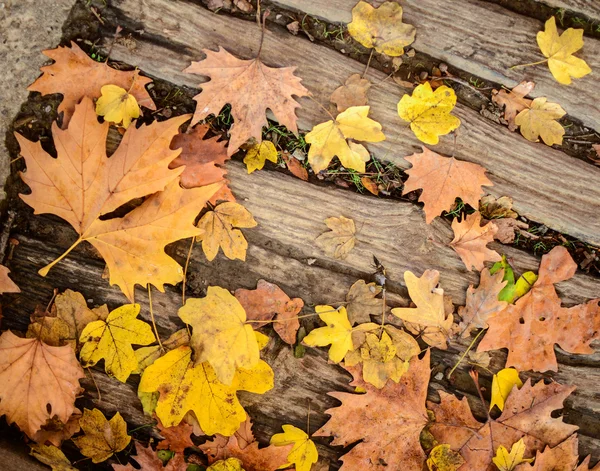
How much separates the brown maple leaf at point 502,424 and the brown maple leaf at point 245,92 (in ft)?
5.20

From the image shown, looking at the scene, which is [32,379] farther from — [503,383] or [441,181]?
[503,383]

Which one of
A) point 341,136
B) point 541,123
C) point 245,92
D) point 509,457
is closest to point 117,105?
point 245,92

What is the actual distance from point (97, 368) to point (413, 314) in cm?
157

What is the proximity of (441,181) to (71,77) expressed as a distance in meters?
1.79

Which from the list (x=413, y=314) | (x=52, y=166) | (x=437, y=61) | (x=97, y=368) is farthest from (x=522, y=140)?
(x=97, y=368)

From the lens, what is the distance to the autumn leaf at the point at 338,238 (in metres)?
2.38

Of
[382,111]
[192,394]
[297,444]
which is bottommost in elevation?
[297,444]

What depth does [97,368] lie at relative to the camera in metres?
Result: 2.38

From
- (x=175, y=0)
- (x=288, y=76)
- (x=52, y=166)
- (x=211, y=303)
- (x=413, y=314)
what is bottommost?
(x=211, y=303)

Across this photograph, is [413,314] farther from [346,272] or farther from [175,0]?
[175,0]

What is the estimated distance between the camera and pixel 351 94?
238 cm

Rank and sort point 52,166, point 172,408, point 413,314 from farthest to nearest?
1. point 413,314
2. point 172,408
3. point 52,166

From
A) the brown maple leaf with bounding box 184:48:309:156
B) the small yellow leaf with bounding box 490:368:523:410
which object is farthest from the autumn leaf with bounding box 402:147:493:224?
the small yellow leaf with bounding box 490:368:523:410

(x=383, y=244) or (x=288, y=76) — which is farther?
(x=383, y=244)
